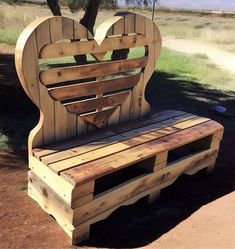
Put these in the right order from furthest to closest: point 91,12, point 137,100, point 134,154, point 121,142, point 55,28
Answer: point 91,12 < point 137,100 < point 121,142 < point 134,154 < point 55,28

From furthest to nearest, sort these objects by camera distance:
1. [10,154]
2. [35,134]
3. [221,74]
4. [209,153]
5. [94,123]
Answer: [221,74], [10,154], [209,153], [94,123], [35,134]

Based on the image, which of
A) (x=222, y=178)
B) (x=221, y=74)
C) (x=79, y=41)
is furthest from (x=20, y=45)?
(x=221, y=74)

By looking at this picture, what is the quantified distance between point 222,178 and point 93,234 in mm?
1877

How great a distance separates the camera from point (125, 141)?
380cm

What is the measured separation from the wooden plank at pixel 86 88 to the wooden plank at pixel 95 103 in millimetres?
82

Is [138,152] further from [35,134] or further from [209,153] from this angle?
[209,153]

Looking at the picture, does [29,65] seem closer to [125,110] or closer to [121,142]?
[121,142]

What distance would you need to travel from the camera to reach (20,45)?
129 inches

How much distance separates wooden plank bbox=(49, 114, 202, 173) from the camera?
10.7 feet

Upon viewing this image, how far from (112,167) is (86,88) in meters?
0.90

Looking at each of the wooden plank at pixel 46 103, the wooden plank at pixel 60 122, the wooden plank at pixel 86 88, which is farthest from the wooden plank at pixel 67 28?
the wooden plank at pixel 60 122

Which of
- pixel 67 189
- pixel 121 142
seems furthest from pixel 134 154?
pixel 67 189

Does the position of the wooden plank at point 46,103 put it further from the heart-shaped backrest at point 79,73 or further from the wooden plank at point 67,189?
the wooden plank at point 67,189

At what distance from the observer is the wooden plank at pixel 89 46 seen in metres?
3.40
